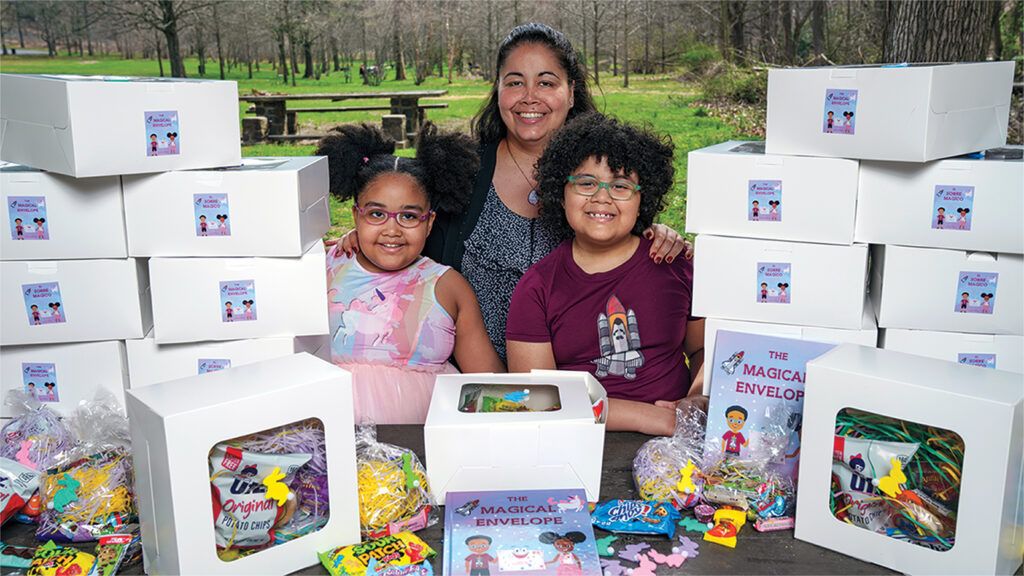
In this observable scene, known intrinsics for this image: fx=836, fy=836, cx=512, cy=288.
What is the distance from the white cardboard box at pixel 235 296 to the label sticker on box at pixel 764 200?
982 millimetres

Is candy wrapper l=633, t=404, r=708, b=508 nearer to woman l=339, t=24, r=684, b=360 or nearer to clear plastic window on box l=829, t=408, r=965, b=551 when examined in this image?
clear plastic window on box l=829, t=408, r=965, b=551

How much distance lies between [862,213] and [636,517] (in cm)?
88

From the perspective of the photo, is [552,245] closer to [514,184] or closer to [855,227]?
[514,184]

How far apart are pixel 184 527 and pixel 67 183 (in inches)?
40.1

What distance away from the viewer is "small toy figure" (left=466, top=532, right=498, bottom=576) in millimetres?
1233

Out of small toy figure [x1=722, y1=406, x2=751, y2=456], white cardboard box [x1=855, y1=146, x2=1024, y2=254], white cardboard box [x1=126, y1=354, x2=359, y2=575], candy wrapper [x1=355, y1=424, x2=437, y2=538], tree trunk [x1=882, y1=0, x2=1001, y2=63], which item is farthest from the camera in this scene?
tree trunk [x1=882, y1=0, x2=1001, y2=63]

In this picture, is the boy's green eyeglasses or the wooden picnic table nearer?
the boy's green eyeglasses

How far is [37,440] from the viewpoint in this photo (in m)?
1.64

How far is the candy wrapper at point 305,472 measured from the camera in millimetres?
1306

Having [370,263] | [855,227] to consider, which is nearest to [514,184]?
[370,263]

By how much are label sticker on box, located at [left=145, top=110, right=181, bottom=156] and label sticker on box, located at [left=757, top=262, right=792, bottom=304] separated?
4.35 ft

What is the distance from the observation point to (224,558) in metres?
1.25

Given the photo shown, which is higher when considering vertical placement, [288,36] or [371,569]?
[288,36]

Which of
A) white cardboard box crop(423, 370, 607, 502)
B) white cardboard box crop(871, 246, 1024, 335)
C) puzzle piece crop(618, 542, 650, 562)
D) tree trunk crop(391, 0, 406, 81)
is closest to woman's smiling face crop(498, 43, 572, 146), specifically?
white cardboard box crop(871, 246, 1024, 335)
